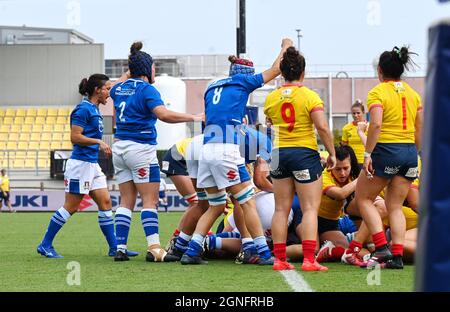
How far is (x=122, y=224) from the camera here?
9.13 m

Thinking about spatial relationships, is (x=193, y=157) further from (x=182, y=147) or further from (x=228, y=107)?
(x=228, y=107)

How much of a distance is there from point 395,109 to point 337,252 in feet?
4.87

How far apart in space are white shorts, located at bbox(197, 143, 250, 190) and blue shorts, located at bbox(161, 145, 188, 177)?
1.25 metres

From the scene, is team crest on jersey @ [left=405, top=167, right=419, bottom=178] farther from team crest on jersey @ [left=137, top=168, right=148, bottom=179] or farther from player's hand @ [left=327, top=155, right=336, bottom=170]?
team crest on jersey @ [left=137, top=168, right=148, bottom=179]

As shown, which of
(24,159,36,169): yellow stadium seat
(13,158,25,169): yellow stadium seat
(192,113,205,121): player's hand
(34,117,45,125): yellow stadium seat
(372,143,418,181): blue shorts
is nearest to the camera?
(372,143,418,181): blue shorts

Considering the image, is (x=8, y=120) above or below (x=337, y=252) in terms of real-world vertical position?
above

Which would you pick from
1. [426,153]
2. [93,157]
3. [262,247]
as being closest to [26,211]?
[93,157]

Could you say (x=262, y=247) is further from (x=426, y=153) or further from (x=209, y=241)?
(x=426, y=153)

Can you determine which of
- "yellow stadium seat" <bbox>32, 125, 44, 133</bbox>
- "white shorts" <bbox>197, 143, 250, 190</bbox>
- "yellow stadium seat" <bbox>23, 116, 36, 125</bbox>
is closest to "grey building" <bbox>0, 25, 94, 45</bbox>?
"yellow stadium seat" <bbox>23, 116, 36, 125</bbox>

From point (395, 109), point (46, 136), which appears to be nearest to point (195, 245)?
point (395, 109)

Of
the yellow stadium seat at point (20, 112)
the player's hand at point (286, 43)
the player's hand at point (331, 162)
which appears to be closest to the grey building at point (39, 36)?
the yellow stadium seat at point (20, 112)

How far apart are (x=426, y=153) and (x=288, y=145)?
5.24 m

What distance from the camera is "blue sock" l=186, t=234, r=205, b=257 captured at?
8602 mm

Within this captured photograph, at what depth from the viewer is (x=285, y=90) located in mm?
8219
